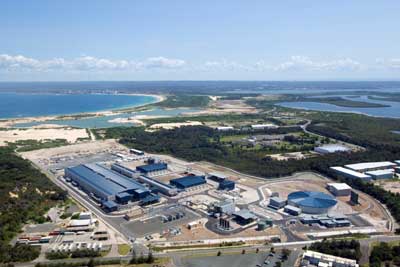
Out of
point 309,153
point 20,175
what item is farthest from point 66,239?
point 309,153

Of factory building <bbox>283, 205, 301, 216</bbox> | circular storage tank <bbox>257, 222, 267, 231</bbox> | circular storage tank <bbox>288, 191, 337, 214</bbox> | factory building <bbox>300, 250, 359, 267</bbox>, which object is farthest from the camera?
circular storage tank <bbox>288, 191, 337, 214</bbox>

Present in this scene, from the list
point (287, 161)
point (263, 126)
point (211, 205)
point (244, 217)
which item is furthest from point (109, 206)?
point (263, 126)

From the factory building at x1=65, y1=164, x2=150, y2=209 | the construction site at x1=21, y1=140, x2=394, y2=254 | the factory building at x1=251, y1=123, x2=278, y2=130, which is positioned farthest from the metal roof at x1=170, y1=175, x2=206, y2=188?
the factory building at x1=251, y1=123, x2=278, y2=130

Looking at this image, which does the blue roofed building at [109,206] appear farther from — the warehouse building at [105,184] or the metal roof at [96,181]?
the metal roof at [96,181]

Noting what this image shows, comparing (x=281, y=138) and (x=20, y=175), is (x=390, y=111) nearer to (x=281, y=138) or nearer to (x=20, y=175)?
(x=281, y=138)

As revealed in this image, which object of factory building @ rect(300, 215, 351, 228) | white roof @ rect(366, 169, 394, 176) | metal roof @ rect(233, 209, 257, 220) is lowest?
factory building @ rect(300, 215, 351, 228)

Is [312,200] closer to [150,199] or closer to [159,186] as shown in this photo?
[150,199]

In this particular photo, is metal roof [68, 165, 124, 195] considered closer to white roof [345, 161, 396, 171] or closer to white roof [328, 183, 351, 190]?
white roof [328, 183, 351, 190]
